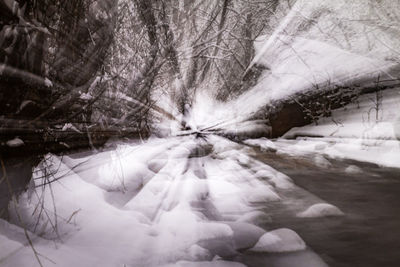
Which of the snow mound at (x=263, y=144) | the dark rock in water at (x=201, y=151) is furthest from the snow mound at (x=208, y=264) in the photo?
the snow mound at (x=263, y=144)

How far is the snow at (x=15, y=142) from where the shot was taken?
1.83 feet

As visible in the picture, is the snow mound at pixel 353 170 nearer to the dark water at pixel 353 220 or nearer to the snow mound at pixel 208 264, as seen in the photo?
the dark water at pixel 353 220

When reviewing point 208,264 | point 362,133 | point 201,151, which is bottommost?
point 208,264

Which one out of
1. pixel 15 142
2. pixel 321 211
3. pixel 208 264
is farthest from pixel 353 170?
pixel 15 142

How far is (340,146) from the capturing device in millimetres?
1598

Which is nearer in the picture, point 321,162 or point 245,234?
point 245,234

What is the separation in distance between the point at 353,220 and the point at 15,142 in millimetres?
932

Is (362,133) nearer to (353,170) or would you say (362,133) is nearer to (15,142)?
(353,170)

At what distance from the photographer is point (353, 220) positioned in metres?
0.76

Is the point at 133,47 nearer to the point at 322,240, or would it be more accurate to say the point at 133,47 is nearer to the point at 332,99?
the point at 322,240

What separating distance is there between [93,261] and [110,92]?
2.35ft

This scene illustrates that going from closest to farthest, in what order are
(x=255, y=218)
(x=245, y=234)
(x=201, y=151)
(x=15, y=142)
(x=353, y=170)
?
1. (x=15, y=142)
2. (x=245, y=234)
3. (x=255, y=218)
4. (x=353, y=170)
5. (x=201, y=151)

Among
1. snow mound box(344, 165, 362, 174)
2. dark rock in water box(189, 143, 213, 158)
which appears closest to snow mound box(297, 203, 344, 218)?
snow mound box(344, 165, 362, 174)

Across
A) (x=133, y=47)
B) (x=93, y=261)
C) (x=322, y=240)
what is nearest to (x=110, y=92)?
(x=133, y=47)
